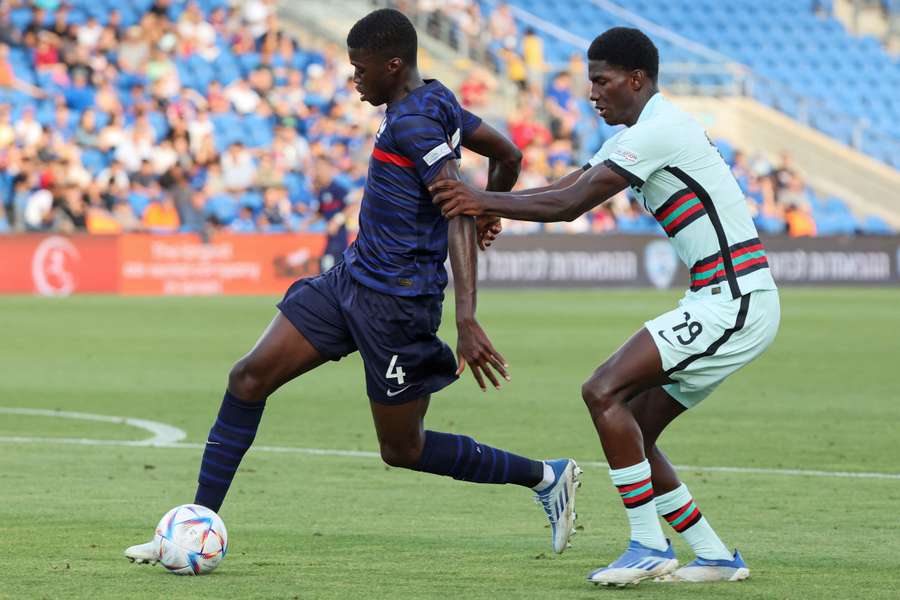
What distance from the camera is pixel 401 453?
6547 mm

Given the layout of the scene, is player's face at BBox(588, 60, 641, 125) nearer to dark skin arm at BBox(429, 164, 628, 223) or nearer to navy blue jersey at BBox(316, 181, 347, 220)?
dark skin arm at BBox(429, 164, 628, 223)

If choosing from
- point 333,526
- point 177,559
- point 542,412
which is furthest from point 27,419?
point 177,559

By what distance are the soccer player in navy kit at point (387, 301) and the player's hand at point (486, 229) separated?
0.04 feet

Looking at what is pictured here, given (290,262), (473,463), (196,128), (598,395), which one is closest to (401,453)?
(473,463)

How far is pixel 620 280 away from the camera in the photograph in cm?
2983

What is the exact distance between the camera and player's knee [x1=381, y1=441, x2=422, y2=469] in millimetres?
6531

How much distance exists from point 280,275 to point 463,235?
2117 cm

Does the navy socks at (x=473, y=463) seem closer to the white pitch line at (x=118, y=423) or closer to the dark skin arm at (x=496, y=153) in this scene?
the dark skin arm at (x=496, y=153)

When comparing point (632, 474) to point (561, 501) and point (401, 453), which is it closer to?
point (561, 501)

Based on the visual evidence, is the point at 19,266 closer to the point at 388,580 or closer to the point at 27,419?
the point at 27,419

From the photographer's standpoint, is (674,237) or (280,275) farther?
(280,275)

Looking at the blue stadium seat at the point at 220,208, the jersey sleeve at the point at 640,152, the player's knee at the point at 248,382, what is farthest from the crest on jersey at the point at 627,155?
the blue stadium seat at the point at 220,208

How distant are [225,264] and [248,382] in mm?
20592

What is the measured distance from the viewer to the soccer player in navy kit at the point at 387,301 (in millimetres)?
6281
